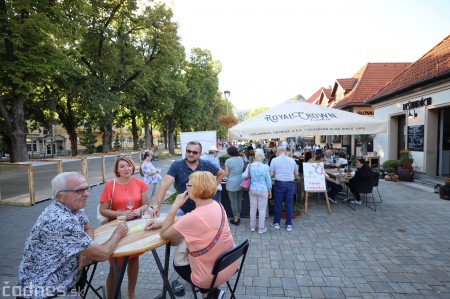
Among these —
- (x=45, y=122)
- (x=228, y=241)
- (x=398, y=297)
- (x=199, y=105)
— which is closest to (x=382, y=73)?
(x=199, y=105)

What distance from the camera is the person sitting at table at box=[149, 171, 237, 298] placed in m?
2.30

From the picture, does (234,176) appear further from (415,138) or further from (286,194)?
(415,138)

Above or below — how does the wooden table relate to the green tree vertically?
below

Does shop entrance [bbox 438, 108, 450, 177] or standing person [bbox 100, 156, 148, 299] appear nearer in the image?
standing person [bbox 100, 156, 148, 299]

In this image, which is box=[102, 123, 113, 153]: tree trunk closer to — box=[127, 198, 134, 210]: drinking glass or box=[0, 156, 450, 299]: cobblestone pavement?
box=[0, 156, 450, 299]: cobblestone pavement

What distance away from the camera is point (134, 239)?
258cm

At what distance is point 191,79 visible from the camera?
34844 mm

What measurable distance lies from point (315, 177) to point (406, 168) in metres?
7.22

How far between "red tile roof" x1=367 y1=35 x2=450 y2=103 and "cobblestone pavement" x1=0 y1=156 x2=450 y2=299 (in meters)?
6.02

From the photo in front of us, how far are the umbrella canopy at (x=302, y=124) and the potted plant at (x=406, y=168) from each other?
270 inches

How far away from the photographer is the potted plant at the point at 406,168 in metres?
11.4

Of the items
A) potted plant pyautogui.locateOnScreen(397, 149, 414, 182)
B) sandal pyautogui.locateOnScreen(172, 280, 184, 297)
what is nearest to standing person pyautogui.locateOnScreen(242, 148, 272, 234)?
sandal pyautogui.locateOnScreen(172, 280, 184, 297)

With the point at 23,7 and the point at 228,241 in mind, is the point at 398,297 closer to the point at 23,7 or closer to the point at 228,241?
the point at 228,241

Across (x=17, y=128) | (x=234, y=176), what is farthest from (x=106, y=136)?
(x=234, y=176)
